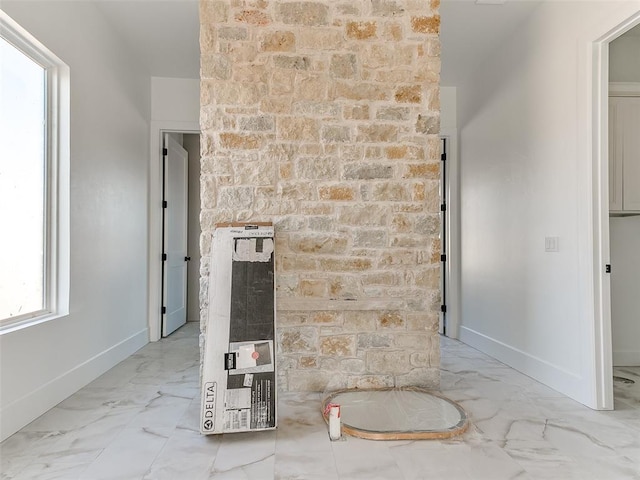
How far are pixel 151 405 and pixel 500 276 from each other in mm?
3103

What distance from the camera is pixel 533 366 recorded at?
329cm

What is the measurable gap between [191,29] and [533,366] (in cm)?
407

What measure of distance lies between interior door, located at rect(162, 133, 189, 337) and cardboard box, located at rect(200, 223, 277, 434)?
7.88ft

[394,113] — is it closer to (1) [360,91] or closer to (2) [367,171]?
(1) [360,91]

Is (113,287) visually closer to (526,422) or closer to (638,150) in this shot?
(526,422)

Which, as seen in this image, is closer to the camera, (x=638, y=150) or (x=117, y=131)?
(x=638, y=150)

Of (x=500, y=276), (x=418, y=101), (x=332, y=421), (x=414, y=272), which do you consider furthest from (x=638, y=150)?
(x=332, y=421)

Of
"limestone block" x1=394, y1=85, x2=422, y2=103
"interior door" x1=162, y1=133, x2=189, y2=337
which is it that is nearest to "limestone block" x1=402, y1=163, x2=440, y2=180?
"limestone block" x1=394, y1=85, x2=422, y2=103

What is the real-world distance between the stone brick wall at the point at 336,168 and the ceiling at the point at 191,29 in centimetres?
66

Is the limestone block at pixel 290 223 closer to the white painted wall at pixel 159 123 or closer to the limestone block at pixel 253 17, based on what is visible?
the limestone block at pixel 253 17

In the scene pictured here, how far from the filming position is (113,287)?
3.73 metres

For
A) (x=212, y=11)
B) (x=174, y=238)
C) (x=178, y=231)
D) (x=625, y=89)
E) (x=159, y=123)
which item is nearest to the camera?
(x=212, y=11)

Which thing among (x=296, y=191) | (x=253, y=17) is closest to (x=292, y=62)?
(x=253, y=17)

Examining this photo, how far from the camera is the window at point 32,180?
8.07 ft
